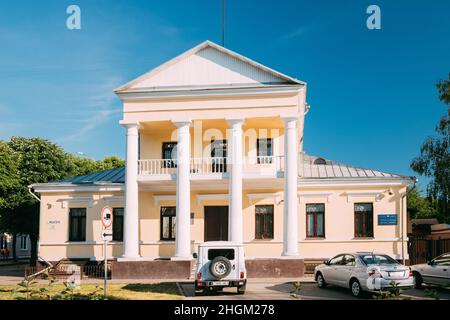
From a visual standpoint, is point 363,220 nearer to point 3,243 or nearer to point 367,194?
point 367,194

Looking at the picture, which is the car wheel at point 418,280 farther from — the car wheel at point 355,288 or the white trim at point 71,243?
the white trim at point 71,243

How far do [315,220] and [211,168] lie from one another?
5.84 meters

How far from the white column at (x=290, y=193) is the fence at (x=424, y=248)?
249 inches

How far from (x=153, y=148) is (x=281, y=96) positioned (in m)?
7.83

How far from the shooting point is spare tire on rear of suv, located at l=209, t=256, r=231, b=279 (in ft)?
54.5

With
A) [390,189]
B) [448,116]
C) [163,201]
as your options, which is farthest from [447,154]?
[163,201]

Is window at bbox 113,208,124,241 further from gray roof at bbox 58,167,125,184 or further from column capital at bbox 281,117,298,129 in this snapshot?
column capital at bbox 281,117,298,129

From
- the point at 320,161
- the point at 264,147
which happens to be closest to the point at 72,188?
the point at 264,147

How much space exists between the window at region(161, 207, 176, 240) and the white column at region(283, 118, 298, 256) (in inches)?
255

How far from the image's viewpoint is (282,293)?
57.4ft

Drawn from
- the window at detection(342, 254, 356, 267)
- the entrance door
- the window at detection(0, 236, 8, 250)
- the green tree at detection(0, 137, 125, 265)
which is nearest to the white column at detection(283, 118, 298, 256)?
the entrance door

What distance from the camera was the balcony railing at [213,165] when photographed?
25.3m

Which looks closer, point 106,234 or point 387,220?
point 106,234
